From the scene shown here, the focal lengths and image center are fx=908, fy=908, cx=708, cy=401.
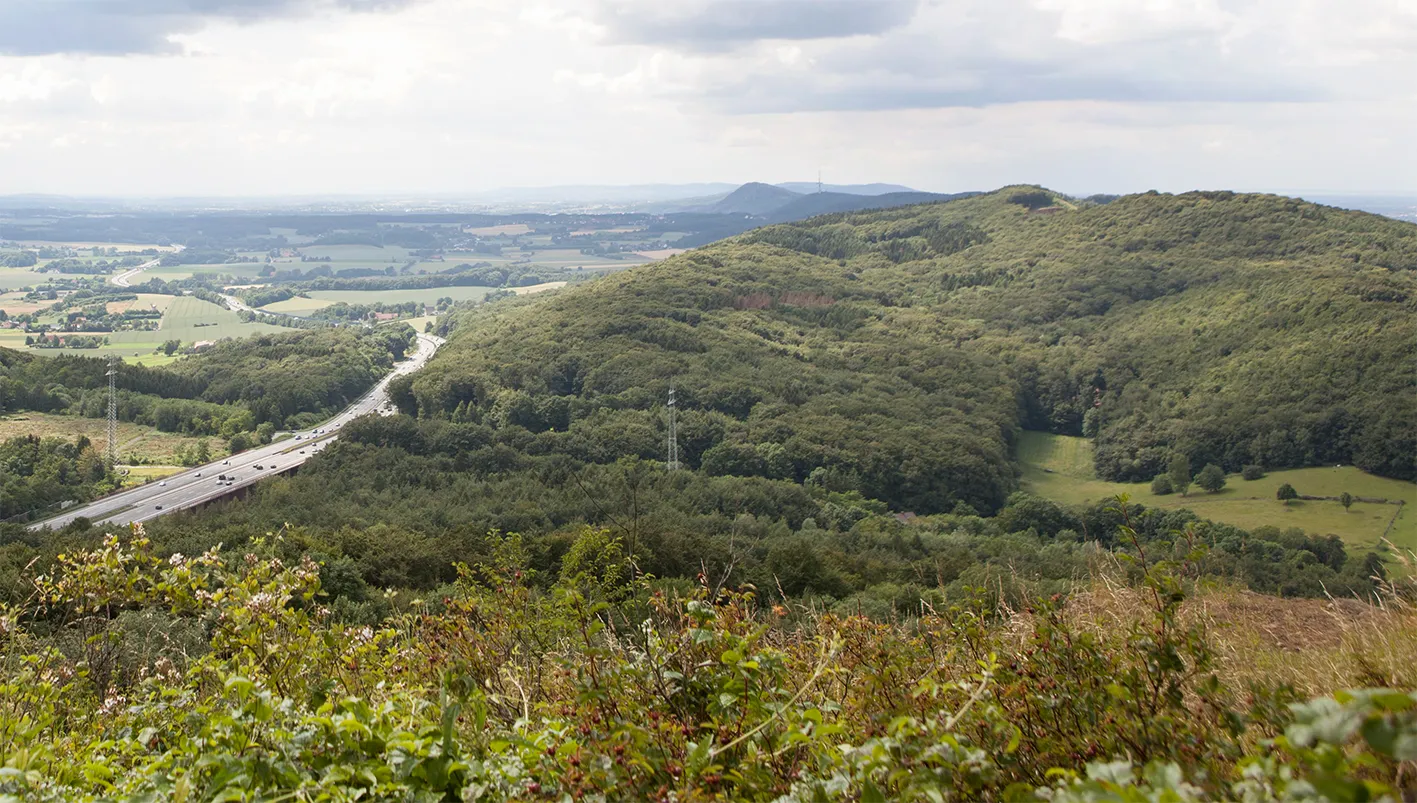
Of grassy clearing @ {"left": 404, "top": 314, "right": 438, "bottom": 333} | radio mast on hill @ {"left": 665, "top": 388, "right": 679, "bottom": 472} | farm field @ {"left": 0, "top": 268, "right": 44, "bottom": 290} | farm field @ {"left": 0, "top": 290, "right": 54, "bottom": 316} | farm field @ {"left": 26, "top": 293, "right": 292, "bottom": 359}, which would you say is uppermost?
farm field @ {"left": 0, "top": 268, "right": 44, "bottom": 290}

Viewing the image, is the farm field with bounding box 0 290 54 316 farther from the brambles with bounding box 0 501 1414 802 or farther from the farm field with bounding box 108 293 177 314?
the brambles with bounding box 0 501 1414 802

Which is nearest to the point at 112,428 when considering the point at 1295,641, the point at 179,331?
the point at 179,331

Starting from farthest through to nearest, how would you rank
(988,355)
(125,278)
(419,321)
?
1. (125,278)
2. (419,321)
3. (988,355)

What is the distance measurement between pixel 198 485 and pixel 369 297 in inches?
5203

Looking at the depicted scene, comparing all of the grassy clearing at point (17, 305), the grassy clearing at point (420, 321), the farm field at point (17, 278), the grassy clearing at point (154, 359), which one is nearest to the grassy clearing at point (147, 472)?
the grassy clearing at point (154, 359)

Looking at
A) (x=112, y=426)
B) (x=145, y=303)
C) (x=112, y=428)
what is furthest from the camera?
(x=145, y=303)

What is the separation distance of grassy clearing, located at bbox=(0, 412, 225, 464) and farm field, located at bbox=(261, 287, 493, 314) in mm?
88788

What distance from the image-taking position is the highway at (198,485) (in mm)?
46188

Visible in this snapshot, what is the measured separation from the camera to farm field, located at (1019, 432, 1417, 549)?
55.6m

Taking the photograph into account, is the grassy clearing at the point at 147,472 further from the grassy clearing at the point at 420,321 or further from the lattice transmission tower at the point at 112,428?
the grassy clearing at the point at 420,321

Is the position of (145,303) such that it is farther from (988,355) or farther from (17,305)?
(988,355)

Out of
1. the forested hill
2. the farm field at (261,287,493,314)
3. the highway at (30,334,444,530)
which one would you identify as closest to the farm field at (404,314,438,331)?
the farm field at (261,287,493,314)

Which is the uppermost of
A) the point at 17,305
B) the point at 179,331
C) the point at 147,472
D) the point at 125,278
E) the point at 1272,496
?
the point at 125,278

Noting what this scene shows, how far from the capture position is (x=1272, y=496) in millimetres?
64688
